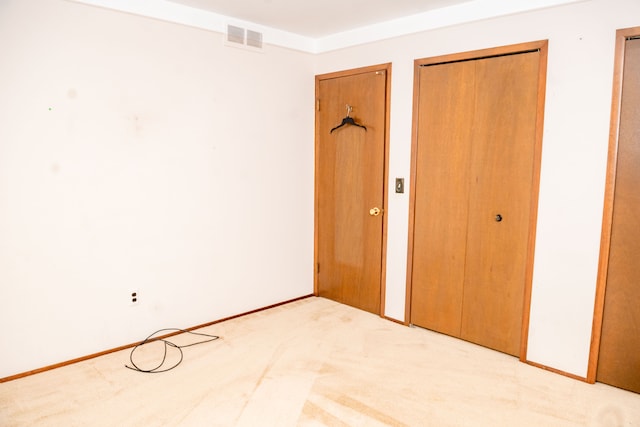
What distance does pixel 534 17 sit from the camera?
2639mm

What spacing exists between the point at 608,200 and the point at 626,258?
1.12 ft

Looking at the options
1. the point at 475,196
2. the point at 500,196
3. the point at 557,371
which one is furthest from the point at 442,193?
the point at 557,371

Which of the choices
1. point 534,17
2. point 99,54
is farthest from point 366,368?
point 99,54

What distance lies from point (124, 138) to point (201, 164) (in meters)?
0.58

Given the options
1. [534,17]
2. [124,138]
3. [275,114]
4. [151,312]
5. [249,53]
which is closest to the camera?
[534,17]

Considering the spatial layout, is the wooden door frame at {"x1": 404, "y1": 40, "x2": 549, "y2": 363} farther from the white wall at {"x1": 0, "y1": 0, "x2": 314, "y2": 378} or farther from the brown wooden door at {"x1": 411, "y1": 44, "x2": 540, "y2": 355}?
the white wall at {"x1": 0, "y1": 0, "x2": 314, "y2": 378}

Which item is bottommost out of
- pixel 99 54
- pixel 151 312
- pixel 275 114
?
pixel 151 312

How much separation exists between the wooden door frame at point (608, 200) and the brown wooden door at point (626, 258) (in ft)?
0.08

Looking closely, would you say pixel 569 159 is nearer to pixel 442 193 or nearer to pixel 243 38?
pixel 442 193

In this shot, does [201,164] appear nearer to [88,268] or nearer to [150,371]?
[88,268]

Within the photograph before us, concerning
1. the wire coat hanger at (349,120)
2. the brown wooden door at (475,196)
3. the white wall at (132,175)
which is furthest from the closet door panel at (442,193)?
the white wall at (132,175)

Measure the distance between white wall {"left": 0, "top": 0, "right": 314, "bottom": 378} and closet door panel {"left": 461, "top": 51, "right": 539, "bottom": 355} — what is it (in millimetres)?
1629

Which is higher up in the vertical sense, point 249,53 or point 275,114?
point 249,53

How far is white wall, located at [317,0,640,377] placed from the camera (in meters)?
2.43
